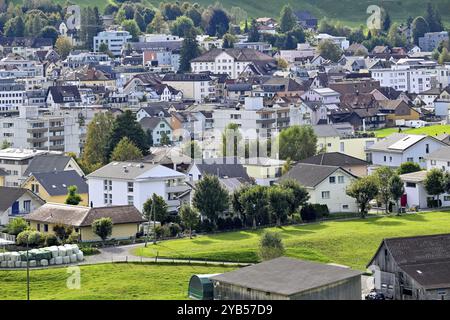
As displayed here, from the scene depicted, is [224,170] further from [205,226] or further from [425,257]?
[425,257]

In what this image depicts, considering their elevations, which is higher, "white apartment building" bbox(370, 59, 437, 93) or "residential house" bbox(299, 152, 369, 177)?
"white apartment building" bbox(370, 59, 437, 93)

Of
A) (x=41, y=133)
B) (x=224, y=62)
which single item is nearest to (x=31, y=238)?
(x=41, y=133)

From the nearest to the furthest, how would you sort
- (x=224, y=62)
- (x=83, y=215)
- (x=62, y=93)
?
(x=83, y=215) → (x=62, y=93) → (x=224, y=62)

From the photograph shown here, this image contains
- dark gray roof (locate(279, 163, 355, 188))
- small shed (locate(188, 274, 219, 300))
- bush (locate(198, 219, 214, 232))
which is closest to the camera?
small shed (locate(188, 274, 219, 300))

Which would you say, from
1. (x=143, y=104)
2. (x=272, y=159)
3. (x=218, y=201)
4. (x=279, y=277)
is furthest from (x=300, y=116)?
(x=279, y=277)

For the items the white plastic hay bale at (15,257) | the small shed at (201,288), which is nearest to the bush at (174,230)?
the white plastic hay bale at (15,257)

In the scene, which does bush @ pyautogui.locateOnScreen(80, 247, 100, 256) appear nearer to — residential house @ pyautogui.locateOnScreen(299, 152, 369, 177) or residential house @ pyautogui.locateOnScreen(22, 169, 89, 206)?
residential house @ pyautogui.locateOnScreen(22, 169, 89, 206)

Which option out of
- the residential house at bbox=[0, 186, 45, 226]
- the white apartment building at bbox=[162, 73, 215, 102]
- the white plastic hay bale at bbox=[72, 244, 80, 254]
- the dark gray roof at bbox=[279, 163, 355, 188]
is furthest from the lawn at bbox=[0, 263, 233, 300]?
the white apartment building at bbox=[162, 73, 215, 102]

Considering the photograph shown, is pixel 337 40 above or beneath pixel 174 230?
above
